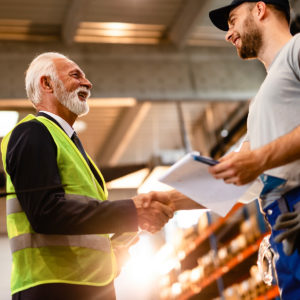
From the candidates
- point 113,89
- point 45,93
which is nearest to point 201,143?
point 113,89

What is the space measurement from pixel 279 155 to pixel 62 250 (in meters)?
0.76

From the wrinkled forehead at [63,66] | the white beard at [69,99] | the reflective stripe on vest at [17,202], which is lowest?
the reflective stripe on vest at [17,202]

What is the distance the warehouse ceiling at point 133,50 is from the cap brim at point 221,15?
436cm

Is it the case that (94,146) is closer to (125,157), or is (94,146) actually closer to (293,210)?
(125,157)

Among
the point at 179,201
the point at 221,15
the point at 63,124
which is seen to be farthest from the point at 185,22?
the point at 179,201

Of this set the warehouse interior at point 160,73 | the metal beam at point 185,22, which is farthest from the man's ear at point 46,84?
the metal beam at point 185,22

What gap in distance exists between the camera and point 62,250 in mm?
1525

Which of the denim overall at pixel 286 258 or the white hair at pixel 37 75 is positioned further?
the white hair at pixel 37 75

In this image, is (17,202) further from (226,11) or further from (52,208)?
(226,11)

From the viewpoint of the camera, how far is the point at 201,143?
10.6m

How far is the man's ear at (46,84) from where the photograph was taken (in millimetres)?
2038

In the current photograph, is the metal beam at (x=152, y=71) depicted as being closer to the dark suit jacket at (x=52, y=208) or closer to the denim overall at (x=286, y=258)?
the dark suit jacket at (x=52, y=208)

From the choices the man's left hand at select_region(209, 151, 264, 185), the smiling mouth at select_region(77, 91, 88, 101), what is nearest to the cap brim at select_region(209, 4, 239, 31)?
the smiling mouth at select_region(77, 91, 88, 101)

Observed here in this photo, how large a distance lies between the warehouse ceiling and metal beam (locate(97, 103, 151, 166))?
121cm
